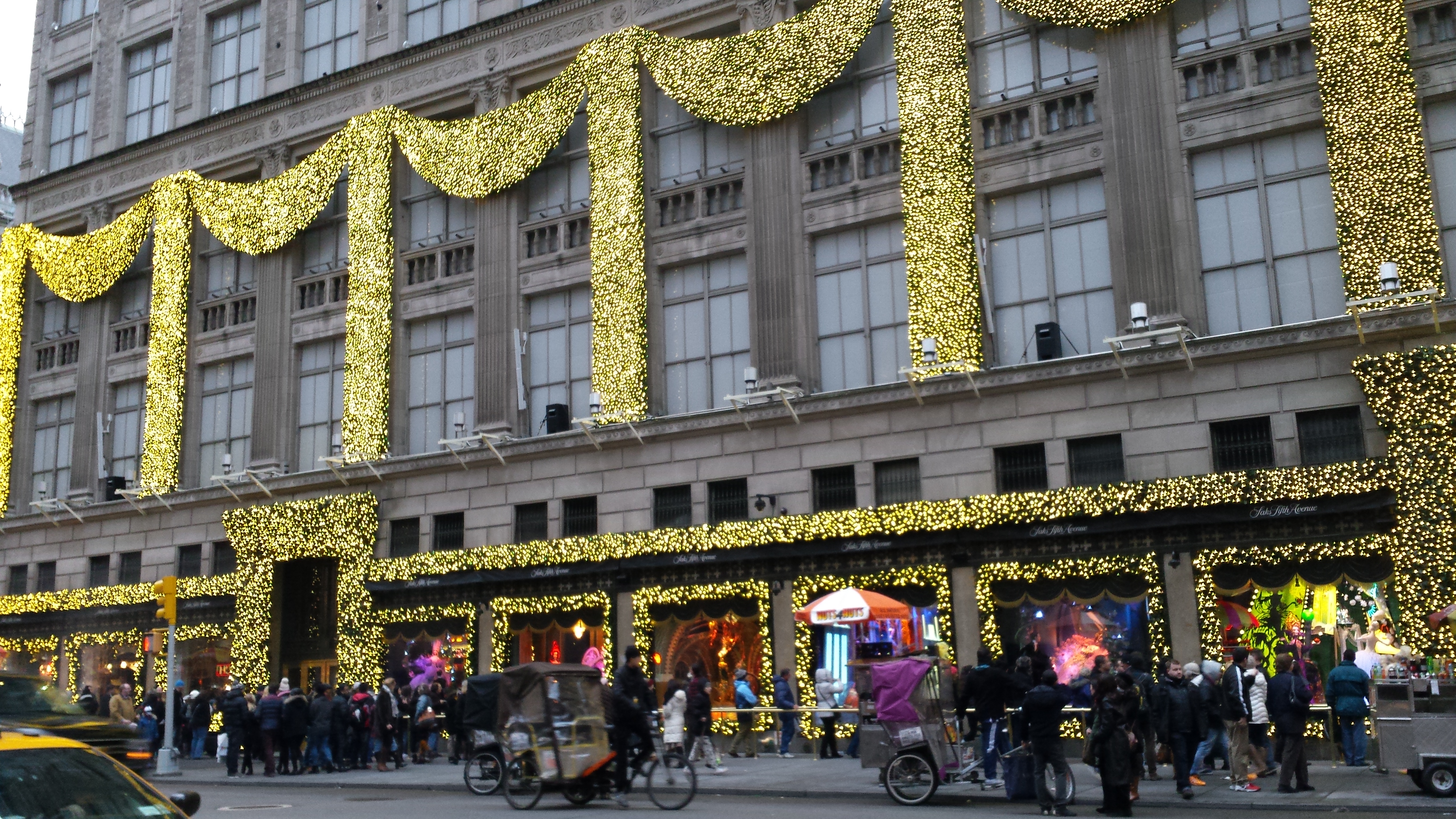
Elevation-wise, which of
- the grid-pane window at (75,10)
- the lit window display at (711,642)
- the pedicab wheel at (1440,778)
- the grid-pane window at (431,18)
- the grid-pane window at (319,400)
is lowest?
the pedicab wheel at (1440,778)

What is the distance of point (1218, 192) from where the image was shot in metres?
25.5

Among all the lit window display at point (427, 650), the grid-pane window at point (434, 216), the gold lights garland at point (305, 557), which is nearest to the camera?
the lit window display at point (427, 650)

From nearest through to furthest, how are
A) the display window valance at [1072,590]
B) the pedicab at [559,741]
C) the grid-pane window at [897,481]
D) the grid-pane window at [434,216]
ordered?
the pedicab at [559,741] → the display window valance at [1072,590] → the grid-pane window at [897,481] → the grid-pane window at [434,216]

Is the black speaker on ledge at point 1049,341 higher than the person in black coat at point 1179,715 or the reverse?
higher

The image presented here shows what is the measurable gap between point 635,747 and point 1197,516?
1168 cm

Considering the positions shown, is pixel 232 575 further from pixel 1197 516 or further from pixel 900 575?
pixel 1197 516

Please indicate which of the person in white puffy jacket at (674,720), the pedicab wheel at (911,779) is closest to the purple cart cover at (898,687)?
the pedicab wheel at (911,779)

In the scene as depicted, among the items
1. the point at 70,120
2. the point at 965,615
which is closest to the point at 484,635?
the point at 965,615

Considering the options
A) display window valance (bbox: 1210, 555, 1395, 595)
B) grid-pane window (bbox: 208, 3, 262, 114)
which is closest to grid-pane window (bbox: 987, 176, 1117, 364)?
display window valance (bbox: 1210, 555, 1395, 595)

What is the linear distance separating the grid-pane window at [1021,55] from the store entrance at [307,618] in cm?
2095

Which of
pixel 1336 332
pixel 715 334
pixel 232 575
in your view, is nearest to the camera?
pixel 1336 332

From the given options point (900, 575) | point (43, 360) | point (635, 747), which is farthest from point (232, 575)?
point (635, 747)

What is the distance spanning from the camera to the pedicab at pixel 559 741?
17.2 metres

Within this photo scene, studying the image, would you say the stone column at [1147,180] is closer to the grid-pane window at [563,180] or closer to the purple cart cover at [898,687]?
the purple cart cover at [898,687]
